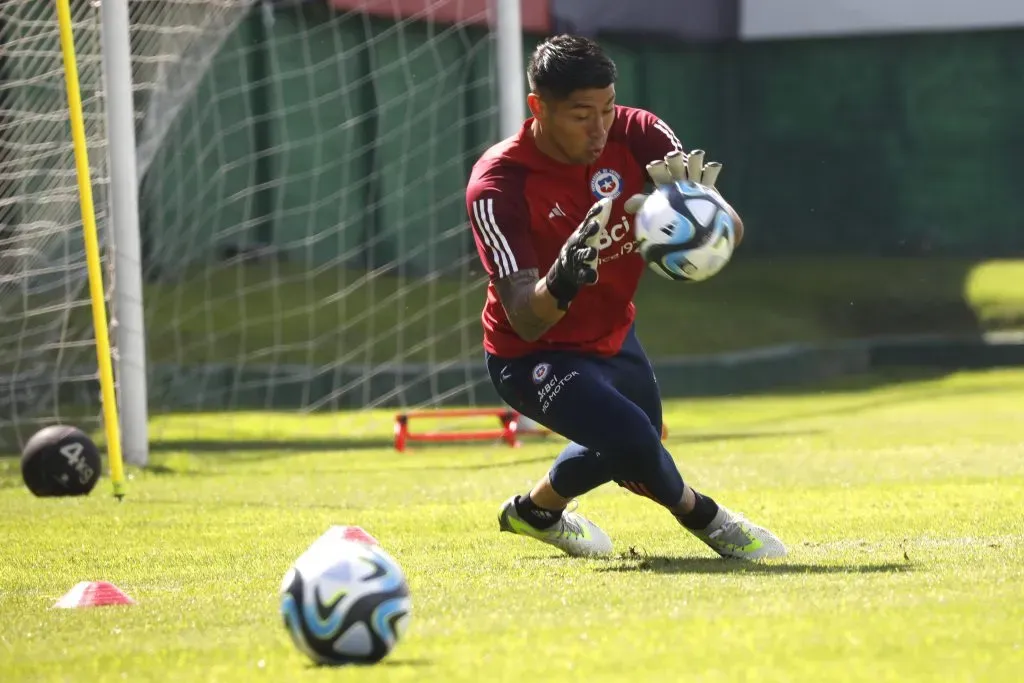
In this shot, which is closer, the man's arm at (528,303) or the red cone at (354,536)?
the red cone at (354,536)

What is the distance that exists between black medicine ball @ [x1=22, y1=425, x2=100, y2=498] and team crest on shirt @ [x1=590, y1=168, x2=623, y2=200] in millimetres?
4656

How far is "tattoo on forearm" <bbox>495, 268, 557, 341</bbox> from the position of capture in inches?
254

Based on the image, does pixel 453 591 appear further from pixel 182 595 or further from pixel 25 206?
pixel 25 206

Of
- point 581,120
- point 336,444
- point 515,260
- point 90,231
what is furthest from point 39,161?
point 581,120

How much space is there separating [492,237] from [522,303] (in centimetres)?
32

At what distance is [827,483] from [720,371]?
896cm

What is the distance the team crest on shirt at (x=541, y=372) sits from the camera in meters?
6.89

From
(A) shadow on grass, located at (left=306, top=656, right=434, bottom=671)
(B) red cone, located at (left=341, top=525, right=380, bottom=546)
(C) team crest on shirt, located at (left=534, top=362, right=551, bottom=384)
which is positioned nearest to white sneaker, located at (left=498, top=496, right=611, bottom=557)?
(C) team crest on shirt, located at (left=534, top=362, right=551, bottom=384)

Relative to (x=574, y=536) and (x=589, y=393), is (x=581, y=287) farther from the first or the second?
(x=574, y=536)

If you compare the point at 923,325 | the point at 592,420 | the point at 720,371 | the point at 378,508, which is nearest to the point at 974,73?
the point at 923,325

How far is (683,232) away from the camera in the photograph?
244 inches

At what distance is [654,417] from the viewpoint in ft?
23.9

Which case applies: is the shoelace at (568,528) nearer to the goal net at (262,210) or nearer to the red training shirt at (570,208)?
the red training shirt at (570,208)

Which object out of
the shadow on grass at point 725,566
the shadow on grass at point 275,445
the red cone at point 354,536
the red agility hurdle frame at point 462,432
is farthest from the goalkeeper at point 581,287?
the shadow on grass at point 275,445
